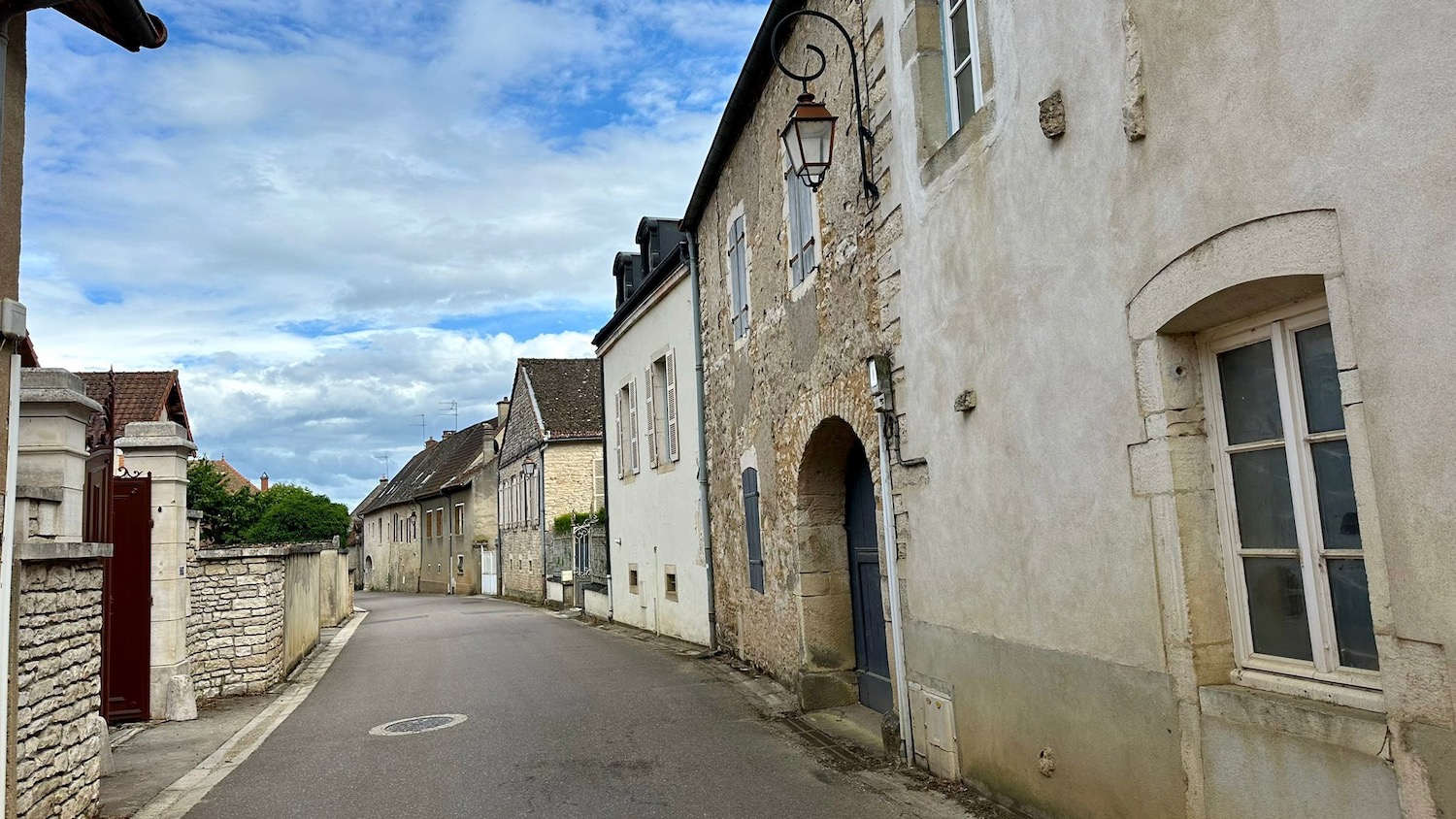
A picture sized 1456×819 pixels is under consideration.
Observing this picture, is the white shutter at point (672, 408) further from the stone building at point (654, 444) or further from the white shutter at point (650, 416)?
the white shutter at point (650, 416)

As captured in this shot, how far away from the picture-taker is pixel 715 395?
12.3 meters

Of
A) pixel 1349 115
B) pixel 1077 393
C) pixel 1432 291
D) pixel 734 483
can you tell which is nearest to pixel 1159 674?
pixel 1077 393

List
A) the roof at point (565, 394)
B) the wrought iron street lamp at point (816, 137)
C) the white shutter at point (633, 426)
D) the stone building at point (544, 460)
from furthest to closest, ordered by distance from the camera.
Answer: the roof at point (565, 394), the stone building at point (544, 460), the white shutter at point (633, 426), the wrought iron street lamp at point (816, 137)

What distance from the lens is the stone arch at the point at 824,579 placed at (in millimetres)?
8711

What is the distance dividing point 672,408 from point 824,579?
5.79 metres

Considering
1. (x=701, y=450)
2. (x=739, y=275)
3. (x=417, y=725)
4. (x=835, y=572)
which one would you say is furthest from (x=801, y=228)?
(x=417, y=725)

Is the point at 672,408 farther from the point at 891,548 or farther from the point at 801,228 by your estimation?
the point at 891,548

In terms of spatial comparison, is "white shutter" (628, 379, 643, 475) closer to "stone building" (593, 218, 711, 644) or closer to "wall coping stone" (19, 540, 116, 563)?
"stone building" (593, 218, 711, 644)

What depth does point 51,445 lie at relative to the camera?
225 inches

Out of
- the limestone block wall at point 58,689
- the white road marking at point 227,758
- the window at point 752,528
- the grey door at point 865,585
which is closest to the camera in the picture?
the limestone block wall at point 58,689

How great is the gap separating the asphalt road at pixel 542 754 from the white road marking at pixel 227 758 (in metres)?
0.11

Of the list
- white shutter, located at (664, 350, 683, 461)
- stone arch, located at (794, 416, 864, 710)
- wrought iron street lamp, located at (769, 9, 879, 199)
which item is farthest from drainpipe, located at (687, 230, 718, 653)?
wrought iron street lamp, located at (769, 9, 879, 199)

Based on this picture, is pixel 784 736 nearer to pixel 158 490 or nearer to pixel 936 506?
pixel 936 506

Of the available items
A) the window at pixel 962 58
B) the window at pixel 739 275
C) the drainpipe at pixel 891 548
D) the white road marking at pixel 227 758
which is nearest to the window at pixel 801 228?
the window at pixel 739 275
